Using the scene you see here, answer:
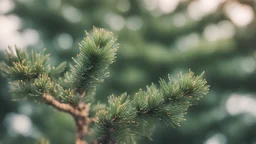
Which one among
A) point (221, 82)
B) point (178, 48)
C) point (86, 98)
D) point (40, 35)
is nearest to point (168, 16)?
point (178, 48)

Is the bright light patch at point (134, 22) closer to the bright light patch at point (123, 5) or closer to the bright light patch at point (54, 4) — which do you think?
the bright light patch at point (123, 5)

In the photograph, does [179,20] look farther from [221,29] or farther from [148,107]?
[148,107]

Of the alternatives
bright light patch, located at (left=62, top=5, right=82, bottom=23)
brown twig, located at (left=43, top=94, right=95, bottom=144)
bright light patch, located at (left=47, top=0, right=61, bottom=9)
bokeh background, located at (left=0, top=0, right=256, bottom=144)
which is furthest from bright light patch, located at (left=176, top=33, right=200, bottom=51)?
brown twig, located at (left=43, top=94, right=95, bottom=144)

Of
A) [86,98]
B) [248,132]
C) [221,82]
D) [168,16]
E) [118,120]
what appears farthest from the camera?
[168,16]

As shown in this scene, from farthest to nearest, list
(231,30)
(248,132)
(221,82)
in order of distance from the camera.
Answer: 1. (231,30)
2. (221,82)
3. (248,132)

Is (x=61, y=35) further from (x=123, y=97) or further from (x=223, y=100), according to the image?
(x=123, y=97)

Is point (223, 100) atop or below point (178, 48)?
below
